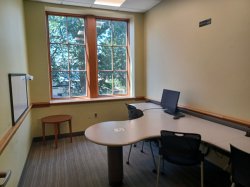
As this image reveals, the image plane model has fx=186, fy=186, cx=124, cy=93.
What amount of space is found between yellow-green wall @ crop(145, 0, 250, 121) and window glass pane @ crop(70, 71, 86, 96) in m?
1.76

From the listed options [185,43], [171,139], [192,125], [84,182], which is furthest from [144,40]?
[84,182]

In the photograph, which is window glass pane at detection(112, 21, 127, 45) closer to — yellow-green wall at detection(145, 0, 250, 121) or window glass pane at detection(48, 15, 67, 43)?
yellow-green wall at detection(145, 0, 250, 121)

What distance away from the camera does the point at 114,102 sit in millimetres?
4516

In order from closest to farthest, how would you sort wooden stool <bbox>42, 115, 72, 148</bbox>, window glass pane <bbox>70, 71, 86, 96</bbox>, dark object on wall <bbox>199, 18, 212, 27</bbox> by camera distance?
dark object on wall <bbox>199, 18, 212, 27</bbox>
wooden stool <bbox>42, 115, 72, 148</bbox>
window glass pane <bbox>70, 71, 86, 96</bbox>

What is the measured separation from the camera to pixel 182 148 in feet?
6.61

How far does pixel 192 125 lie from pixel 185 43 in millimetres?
1424

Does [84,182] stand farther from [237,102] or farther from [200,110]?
[237,102]

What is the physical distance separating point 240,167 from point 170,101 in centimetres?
181

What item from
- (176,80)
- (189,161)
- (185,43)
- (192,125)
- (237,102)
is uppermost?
(185,43)

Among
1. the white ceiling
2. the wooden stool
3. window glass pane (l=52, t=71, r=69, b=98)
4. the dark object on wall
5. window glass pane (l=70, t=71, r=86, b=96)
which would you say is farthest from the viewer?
window glass pane (l=70, t=71, r=86, b=96)

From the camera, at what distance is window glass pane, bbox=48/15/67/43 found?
13.7ft

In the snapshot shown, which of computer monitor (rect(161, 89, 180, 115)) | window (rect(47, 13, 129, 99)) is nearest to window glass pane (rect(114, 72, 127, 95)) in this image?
window (rect(47, 13, 129, 99))

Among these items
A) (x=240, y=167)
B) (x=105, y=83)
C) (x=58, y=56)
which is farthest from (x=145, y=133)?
(x=58, y=56)

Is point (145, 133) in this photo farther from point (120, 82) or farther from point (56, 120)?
point (120, 82)
